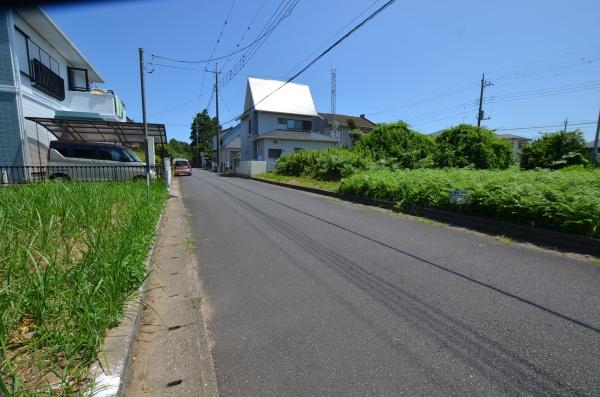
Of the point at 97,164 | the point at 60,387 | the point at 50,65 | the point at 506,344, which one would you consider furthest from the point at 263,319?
the point at 50,65

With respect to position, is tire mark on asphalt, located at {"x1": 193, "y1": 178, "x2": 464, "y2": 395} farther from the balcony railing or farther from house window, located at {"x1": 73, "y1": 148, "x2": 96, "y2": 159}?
the balcony railing

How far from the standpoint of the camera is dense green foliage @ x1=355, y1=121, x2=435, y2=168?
747 inches

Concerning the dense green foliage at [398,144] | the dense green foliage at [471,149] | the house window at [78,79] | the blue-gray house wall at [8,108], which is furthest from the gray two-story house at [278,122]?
the blue-gray house wall at [8,108]

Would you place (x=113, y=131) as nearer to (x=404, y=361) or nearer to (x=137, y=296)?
(x=137, y=296)

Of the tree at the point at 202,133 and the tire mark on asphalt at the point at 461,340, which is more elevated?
the tree at the point at 202,133

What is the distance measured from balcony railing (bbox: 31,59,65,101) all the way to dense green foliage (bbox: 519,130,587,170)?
2203 centimetres

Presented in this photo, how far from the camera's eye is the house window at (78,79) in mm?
18891

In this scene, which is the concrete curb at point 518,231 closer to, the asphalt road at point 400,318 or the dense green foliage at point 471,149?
the asphalt road at point 400,318

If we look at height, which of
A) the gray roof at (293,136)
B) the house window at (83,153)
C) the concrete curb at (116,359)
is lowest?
the concrete curb at (116,359)

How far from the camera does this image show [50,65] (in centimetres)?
1600

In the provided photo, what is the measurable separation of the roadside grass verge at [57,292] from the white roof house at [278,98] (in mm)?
28189

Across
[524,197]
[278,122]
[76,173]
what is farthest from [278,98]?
[524,197]

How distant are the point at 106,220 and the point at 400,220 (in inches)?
255

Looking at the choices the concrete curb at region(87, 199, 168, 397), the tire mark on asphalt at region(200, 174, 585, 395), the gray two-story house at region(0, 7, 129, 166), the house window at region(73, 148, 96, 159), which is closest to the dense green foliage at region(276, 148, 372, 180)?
the gray two-story house at region(0, 7, 129, 166)
